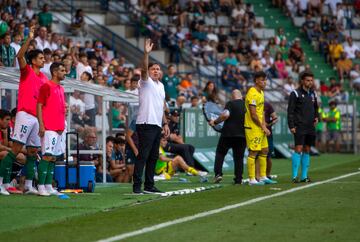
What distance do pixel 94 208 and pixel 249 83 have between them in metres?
24.0

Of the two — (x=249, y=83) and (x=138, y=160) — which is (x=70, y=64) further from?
(x=249, y=83)

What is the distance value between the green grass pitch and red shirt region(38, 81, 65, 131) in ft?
3.62

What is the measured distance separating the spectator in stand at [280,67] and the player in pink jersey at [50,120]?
1004 inches

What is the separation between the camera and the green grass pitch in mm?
11734

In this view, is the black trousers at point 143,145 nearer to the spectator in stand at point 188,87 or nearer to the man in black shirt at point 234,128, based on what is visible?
the man in black shirt at point 234,128

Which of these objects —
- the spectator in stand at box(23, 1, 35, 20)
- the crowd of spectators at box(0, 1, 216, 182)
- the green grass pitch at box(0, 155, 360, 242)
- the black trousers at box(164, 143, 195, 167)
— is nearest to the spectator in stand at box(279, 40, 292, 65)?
the crowd of spectators at box(0, 1, 216, 182)

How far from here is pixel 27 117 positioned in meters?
17.0

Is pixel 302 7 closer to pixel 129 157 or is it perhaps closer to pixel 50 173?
pixel 129 157

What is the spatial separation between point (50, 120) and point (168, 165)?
699 centimetres

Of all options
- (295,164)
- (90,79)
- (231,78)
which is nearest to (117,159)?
(90,79)

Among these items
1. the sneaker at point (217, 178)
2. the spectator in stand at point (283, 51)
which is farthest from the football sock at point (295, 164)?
the spectator in stand at point (283, 51)

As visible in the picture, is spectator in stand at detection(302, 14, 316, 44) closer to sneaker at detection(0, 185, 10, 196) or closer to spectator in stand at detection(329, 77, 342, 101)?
spectator in stand at detection(329, 77, 342, 101)

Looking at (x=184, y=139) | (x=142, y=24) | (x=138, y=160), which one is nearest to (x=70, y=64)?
(x=184, y=139)

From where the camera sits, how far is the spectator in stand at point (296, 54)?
4397 cm
